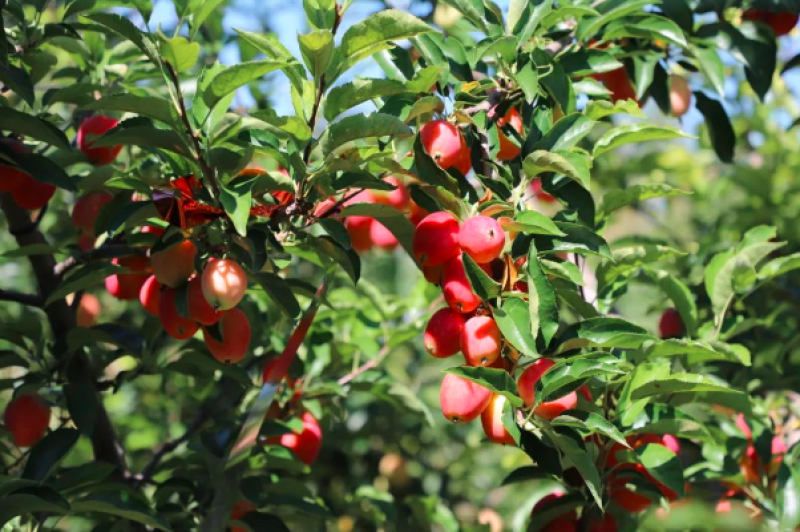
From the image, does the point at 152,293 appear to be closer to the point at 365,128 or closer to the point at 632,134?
the point at 365,128

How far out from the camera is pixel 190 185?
1123mm

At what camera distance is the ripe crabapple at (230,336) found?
1.25m

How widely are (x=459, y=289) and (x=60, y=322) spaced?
76 centimetres

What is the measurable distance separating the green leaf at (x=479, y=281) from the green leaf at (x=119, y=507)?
0.58 metres

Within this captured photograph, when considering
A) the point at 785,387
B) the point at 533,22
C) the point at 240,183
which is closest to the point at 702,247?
the point at 785,387

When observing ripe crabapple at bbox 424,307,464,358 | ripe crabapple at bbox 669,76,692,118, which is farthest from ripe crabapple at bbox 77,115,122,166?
ripe crabapple at bbox 669,76,692,118

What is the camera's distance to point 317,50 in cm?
100

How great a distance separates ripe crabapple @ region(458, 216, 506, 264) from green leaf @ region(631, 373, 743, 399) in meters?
0.28

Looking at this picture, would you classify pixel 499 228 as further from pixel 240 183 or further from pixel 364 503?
pixel 364 503

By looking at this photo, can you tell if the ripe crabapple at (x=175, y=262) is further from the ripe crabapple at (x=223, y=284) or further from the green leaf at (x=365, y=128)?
the green leaf at (x=365, y=128)

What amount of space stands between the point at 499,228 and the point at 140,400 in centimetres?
198

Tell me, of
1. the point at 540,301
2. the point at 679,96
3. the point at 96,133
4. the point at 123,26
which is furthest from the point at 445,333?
the point at 679,96

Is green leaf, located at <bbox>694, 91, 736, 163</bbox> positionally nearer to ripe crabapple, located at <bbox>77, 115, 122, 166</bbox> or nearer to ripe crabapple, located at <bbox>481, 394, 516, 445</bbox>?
ripe crabapple, located at <bbox>481, 394, 516, 445</bbox>

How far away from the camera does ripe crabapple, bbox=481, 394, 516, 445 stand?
1081 mm
